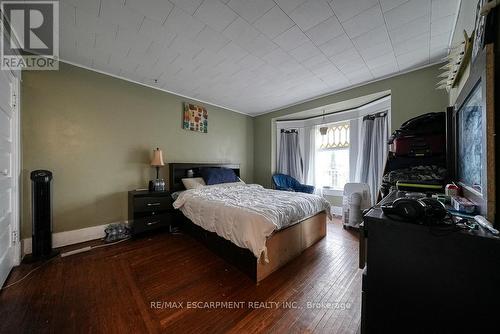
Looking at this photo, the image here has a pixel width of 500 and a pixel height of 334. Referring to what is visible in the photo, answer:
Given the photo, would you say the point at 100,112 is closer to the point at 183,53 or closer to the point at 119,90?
the point at 119,90

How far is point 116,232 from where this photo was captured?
282 cm

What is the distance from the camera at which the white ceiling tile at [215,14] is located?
168 cm

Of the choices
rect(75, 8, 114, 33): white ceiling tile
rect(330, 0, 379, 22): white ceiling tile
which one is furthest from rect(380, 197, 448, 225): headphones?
rect(75, 8, 114, 33): white ceiling tile

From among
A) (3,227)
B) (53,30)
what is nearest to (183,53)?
(53,30)

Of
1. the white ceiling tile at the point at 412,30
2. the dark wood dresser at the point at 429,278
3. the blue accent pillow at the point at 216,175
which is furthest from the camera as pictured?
the blue accent pillow at the point at 216,175

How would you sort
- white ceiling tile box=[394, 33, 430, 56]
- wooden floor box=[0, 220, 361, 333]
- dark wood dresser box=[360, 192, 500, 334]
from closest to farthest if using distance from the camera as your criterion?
1. dark wood dresser box=[360, 192, 500, 334]
2. wooden floor box=[0, 220, 361, 333]
3. white ceiling tile box=[394, 33, 430, 56]

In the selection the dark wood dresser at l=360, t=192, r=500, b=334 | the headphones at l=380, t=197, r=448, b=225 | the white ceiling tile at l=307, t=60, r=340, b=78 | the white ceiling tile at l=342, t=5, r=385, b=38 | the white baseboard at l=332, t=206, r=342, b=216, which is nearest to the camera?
the dark wood dresser at l=360, t=192, r=500, b=334

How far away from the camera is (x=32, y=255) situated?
219 cm

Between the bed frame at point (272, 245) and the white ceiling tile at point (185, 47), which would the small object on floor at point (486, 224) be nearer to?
the bed frame at point (272, 245)

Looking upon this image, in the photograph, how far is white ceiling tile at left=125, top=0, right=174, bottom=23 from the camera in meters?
1.64

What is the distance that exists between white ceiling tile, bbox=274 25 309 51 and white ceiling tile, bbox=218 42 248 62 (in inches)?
18.0

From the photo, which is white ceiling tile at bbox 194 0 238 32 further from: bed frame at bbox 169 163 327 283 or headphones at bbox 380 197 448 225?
bed frame at bbox 169 163 327 283

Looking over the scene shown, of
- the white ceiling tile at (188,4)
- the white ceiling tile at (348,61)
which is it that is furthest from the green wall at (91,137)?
the white ceiling tile at (348,61)

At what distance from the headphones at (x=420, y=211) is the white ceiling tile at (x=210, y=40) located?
2.25 m
